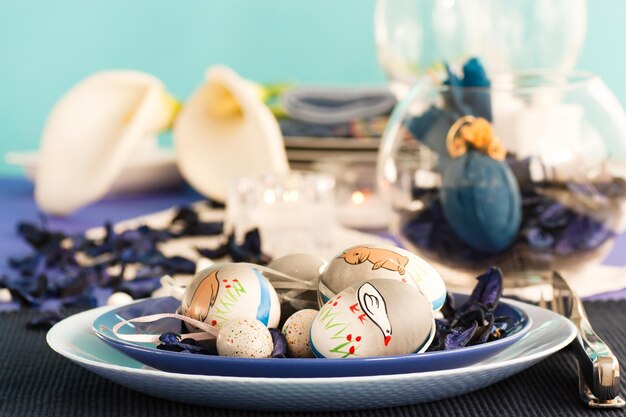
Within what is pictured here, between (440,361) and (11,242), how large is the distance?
79 cm

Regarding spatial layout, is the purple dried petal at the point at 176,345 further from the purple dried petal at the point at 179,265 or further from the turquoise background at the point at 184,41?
the turquoise background at the point at 184,41

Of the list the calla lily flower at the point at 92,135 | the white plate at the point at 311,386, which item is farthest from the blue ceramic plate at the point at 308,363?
the calla lily flower at the point at 92,135

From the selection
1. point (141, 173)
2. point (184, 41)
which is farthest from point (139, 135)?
point (184, 41)

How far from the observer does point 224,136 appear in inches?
55.5

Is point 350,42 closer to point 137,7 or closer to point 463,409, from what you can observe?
point 137,7

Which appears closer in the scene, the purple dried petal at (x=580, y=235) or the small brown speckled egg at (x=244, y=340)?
the small brown speckled egg at (x=244, y=340)

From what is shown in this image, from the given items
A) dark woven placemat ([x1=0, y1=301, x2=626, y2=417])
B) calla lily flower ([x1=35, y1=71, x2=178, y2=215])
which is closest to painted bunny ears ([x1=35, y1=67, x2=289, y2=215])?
calla lily flower ([x1=35, y1=71, x2=178, y2=215])

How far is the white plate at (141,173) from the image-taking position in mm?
1476

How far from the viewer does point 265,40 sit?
276 cm

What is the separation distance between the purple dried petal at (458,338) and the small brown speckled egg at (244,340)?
3.3 inches

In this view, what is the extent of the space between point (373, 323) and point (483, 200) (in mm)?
308

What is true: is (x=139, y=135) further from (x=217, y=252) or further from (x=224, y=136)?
(x=217, y=252)

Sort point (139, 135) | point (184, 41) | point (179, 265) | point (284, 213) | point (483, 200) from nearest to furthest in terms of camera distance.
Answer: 1. point (483, 200)
2. point (179, 265)
3. point (284, 213)
4. point (139, 135)
5. point (184, 41)

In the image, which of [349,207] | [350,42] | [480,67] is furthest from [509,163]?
[350,42]
